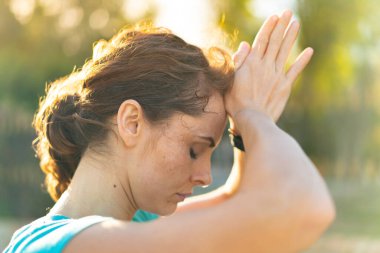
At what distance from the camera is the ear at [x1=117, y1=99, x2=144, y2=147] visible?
1.84m

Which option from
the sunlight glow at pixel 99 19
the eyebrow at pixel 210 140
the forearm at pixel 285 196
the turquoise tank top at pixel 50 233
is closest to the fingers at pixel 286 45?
the eyebrow at pixel 210 140

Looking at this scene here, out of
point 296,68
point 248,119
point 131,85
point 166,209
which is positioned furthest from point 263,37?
point 166,209

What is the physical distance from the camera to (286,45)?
1989 millimetres

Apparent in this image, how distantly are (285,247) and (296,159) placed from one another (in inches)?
7.9

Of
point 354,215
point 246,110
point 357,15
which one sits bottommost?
point 246,110

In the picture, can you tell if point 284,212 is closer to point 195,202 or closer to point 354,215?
point 195,202

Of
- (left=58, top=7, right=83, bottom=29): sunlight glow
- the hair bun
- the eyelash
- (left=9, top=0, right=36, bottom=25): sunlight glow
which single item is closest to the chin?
the eyelash

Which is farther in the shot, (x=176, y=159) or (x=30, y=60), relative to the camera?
(x=30, y=60)

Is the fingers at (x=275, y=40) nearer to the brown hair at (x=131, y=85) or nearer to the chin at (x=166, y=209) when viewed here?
the brown hair at (x=131, y=85)

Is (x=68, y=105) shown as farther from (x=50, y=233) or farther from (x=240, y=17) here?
(x=240, y=17)

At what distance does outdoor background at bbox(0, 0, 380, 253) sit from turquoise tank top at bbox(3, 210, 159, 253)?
7.00 meters

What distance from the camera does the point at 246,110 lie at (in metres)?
1.87

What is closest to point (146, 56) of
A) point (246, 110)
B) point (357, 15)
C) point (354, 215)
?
point (246, 110)

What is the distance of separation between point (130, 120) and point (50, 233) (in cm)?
37
